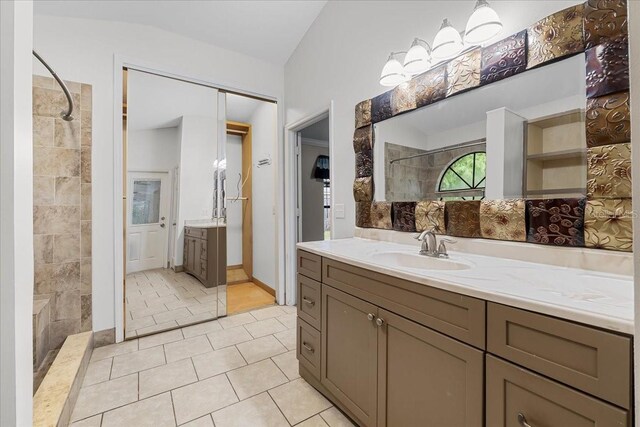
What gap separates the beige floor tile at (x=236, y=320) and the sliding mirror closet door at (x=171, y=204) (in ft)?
0.39

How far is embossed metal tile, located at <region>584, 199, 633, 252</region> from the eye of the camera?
0.95 metres

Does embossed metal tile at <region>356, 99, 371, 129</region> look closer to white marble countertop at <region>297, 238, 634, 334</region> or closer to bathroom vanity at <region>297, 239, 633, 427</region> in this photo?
bathroom vanity at <region>297, 239, 633, 427</region>

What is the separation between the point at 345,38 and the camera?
7.37 ft

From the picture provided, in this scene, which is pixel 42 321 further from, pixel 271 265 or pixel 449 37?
pixel 449 37

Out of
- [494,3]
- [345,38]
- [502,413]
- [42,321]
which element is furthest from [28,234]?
[345,38]

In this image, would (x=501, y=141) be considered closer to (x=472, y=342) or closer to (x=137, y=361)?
(x=472, y=342)

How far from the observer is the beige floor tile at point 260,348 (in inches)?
80.7

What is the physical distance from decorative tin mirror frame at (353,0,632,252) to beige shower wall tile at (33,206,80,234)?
2.62 meters

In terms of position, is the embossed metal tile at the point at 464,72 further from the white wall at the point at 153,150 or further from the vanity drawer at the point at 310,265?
the white wall at the point at 153,150

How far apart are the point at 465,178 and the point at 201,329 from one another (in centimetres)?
255

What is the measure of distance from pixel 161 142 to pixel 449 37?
2401 millimetres

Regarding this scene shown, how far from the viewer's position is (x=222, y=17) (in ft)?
7.78

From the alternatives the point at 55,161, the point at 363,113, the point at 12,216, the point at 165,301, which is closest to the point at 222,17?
the point at 363,113

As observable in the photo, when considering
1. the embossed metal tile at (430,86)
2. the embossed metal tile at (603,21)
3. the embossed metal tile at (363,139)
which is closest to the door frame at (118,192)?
the embossed metal tile at (363,139)
